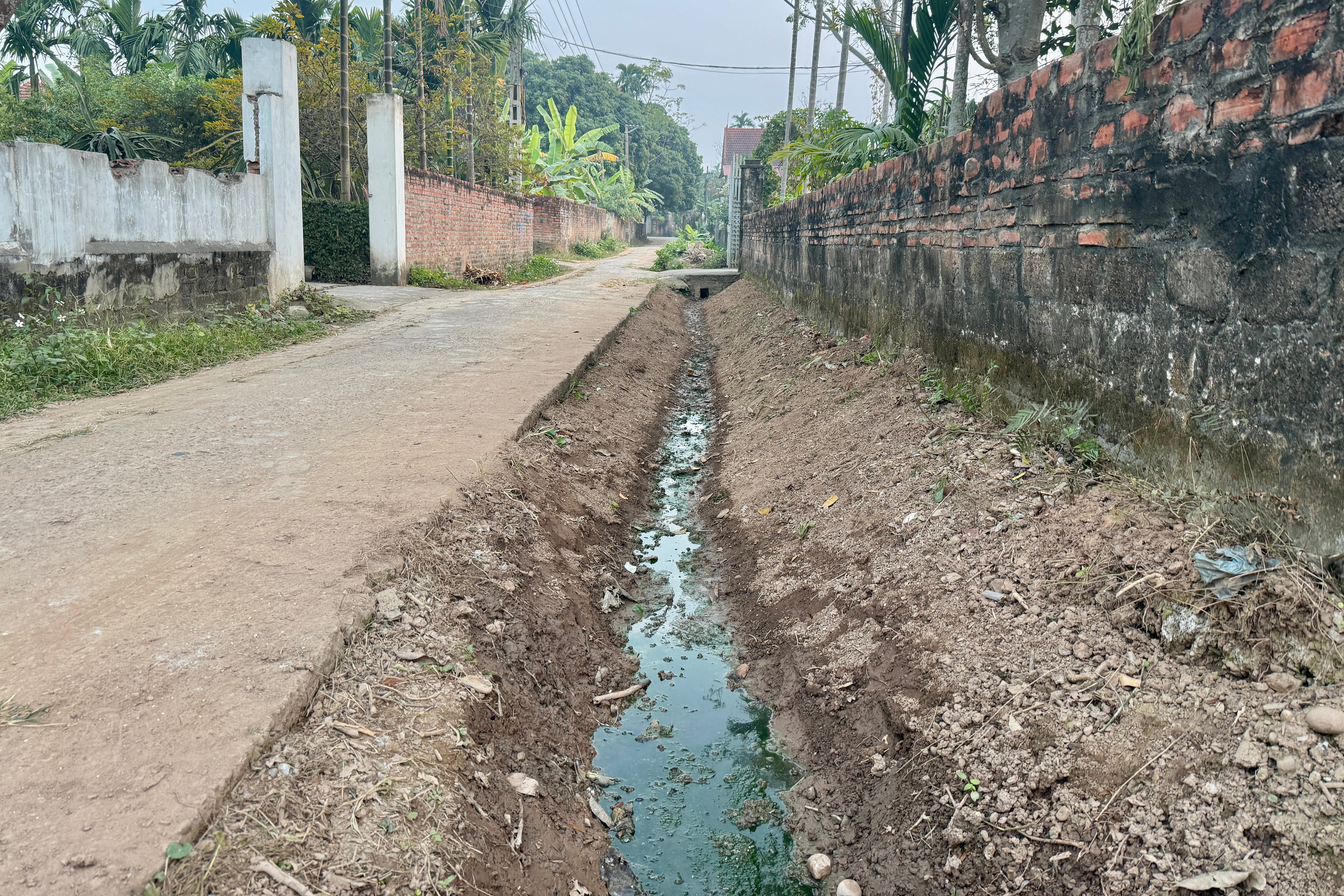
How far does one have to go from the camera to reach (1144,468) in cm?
283

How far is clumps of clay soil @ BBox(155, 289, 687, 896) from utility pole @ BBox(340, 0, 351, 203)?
10296 millimetres

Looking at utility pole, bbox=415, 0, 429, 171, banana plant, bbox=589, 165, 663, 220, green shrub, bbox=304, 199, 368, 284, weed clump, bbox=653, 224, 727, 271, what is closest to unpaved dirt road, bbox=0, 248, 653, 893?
green shrub, bbox=304, 199, 368, 284

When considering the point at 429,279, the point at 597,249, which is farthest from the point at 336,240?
the point at 597,249

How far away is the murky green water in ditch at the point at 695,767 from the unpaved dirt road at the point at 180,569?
3.13 ft

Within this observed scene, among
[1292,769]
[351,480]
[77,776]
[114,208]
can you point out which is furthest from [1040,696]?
[114,208]

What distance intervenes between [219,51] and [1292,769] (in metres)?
24.3

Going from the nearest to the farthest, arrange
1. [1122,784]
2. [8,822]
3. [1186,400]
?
1. [8,822]
2. [1122,784]
3. [1186,400]

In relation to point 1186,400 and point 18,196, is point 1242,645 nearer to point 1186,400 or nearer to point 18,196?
point 1186,400

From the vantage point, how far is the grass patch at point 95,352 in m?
5.23

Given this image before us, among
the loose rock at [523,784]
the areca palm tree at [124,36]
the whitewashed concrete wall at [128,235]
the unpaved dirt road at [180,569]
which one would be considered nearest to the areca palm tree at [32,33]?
the areca palm tree at [124,36]

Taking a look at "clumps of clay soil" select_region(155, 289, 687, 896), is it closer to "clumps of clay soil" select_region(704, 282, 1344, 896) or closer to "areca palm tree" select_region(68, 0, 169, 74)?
"clumps of clay soil" select_region(704, 282, 1344, 896)

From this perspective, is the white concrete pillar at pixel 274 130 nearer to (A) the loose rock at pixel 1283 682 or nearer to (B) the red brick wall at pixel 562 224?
(A) the loose rock at pixel 1283 682

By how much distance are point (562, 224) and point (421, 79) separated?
400 inches

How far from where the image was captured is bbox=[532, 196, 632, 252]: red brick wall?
76.9 ft
